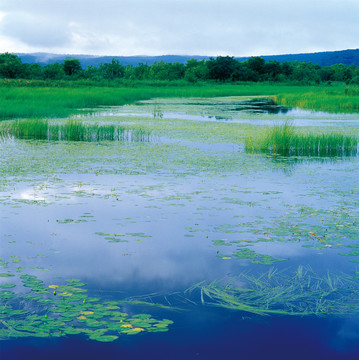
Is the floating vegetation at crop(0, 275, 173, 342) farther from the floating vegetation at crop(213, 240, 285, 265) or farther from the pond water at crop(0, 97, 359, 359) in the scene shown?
the floating vegetation at crop(213, 240, 285, 265)

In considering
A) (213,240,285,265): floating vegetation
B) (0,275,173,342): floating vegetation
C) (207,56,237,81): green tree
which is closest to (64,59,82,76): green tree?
(207,56,237,81): green tree

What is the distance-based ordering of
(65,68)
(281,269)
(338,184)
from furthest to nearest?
(65,68) → (338,184) → (281,269)

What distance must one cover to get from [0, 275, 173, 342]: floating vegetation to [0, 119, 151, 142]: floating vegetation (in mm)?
11469

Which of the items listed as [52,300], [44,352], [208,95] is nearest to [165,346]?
[44,352]

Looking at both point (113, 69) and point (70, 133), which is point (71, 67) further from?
point (70, 133)

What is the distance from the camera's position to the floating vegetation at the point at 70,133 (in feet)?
53.6

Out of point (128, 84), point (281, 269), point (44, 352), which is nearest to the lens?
point (44, 352)

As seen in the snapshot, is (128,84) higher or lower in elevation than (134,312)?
higher

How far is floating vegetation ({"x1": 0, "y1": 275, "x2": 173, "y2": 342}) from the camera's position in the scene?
4168 millimetres

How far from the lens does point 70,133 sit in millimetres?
16500

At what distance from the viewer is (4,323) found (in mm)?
4277

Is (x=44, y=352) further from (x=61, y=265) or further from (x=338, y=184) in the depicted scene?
(x=338, y=184)

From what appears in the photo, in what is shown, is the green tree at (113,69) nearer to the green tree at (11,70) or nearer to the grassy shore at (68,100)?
the green tree at (11,70)

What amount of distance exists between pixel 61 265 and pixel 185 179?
15.5ft
